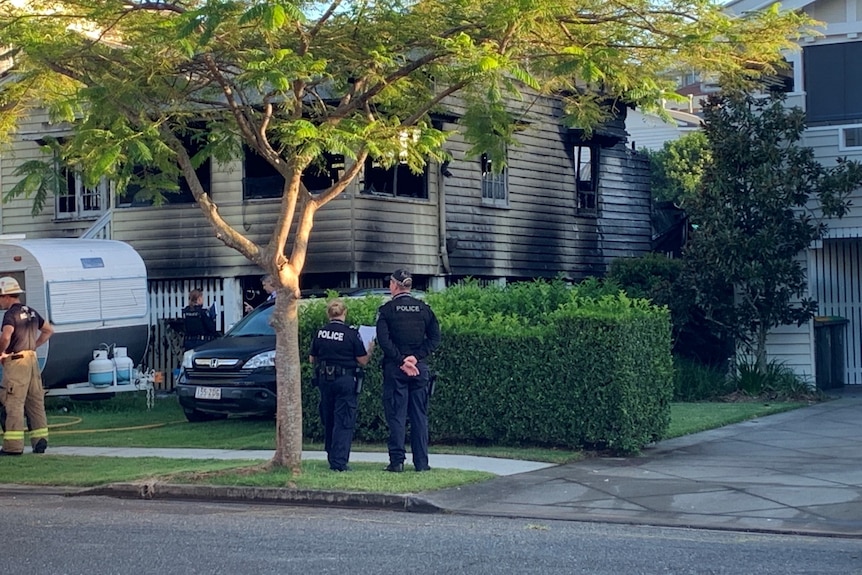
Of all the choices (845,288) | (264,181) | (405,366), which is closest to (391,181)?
(264,181)

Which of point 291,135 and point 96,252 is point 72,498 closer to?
point 291,135

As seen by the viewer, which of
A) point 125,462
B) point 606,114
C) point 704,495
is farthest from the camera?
point 606,114

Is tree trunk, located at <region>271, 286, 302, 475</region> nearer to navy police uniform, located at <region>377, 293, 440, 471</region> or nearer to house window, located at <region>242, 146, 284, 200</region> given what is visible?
navy police uniform, located at <region>377, 293, 440, 471</region>

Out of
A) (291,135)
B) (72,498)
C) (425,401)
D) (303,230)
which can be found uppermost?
(291,135)

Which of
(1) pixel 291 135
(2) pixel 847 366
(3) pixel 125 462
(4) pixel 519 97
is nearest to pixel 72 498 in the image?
(3) pixel 125 462

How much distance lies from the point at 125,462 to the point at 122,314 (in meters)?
7.16

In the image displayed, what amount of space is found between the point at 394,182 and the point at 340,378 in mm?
10941

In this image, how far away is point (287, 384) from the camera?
36.2ft

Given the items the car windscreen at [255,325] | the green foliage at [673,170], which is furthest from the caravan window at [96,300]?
the green foliage at [673,170]

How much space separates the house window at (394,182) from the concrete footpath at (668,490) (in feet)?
28.9

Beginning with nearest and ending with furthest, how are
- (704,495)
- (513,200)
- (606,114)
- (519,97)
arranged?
1. (704,495)
2. (519,97)
3. (606,114)
4. (513,200)

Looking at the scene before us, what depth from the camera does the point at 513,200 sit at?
2469 centimetres

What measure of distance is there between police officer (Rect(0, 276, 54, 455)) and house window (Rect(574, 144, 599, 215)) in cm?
1540

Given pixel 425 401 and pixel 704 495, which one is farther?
pixel 425 401
